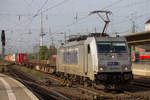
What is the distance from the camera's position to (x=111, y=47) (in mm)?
13367

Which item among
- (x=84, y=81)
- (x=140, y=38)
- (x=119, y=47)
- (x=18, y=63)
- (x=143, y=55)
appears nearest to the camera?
(x=119, y=47)

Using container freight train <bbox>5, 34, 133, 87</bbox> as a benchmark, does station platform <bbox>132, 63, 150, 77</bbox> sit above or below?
below

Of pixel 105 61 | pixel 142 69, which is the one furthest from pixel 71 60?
pixel 142 69

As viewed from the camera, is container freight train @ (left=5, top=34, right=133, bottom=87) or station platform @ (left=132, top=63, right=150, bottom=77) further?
station platform @ (left=132, top=63, right=150, bottom=77)

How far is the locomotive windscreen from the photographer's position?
13.1m

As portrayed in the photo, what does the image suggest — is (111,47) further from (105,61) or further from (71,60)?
(71,60)

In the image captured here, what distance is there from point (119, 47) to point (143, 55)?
34.2m

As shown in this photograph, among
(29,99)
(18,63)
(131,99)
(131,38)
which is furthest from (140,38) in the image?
(18,63)

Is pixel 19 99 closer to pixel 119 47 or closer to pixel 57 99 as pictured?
pixel 57 99

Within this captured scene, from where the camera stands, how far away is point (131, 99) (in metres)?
10.3

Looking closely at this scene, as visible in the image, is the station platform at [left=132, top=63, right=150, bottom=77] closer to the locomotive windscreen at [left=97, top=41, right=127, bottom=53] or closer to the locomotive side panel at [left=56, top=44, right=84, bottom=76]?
the locomotive side panel at [left=56, top=44, right=84, bottom=76]

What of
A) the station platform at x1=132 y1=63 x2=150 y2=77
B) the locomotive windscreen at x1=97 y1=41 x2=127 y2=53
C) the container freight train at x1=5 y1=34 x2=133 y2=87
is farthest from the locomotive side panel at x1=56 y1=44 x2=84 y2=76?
the station platform at x1=132 y1=63 x2=150 y2=77

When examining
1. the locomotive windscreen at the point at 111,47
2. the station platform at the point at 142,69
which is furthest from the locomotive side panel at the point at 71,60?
the station platform at the point at 142,69

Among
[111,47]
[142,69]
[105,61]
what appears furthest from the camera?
[142,69]
